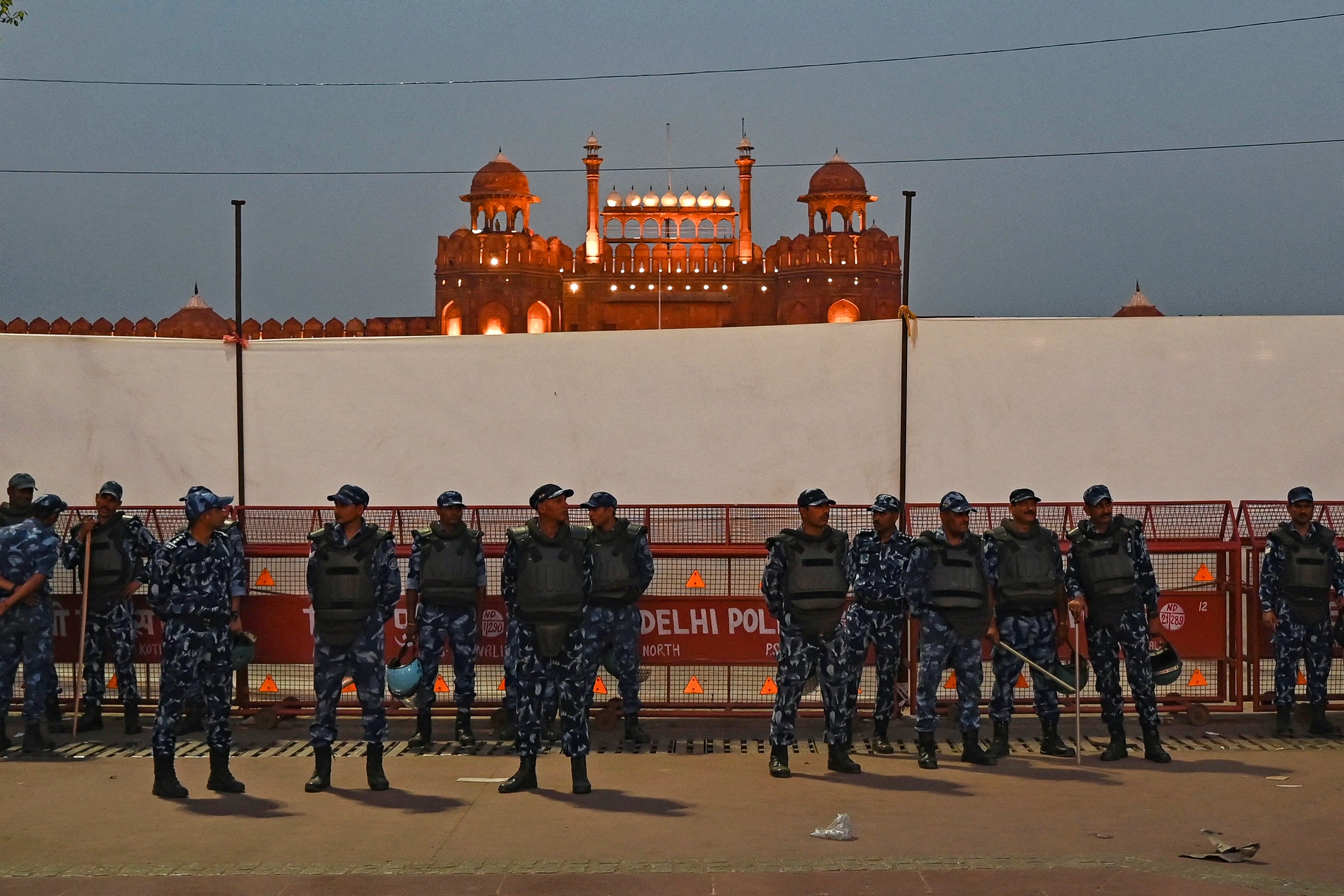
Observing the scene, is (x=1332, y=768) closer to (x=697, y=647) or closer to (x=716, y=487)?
(x=697, y=647)

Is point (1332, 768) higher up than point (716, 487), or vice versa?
point (716, 487)

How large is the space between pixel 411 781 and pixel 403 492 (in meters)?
10.5

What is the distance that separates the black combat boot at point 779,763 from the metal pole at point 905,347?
531 centimetres

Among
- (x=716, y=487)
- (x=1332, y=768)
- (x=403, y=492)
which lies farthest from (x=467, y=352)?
(x=1332, y=768)

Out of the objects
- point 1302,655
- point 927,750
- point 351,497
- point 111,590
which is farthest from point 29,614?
point 1302,655

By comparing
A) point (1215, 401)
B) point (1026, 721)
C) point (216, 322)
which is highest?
point (216, 322)

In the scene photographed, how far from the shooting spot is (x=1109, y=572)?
8422 millimetres

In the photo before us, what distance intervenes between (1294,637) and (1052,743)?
191 cm

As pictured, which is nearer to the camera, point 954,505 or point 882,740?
point 954,505

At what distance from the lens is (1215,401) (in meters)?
18.2

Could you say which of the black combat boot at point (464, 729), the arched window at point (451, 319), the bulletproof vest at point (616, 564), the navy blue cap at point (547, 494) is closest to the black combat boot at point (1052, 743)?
the bulletproof vest at point (616, 564)

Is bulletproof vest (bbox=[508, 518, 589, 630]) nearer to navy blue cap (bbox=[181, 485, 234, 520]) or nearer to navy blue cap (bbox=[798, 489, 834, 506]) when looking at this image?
navy blue cap (bbox=[798, 489, 834, 506])

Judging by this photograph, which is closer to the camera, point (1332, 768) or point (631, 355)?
point (1332, 768)

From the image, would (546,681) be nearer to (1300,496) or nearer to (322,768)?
(322,768)
